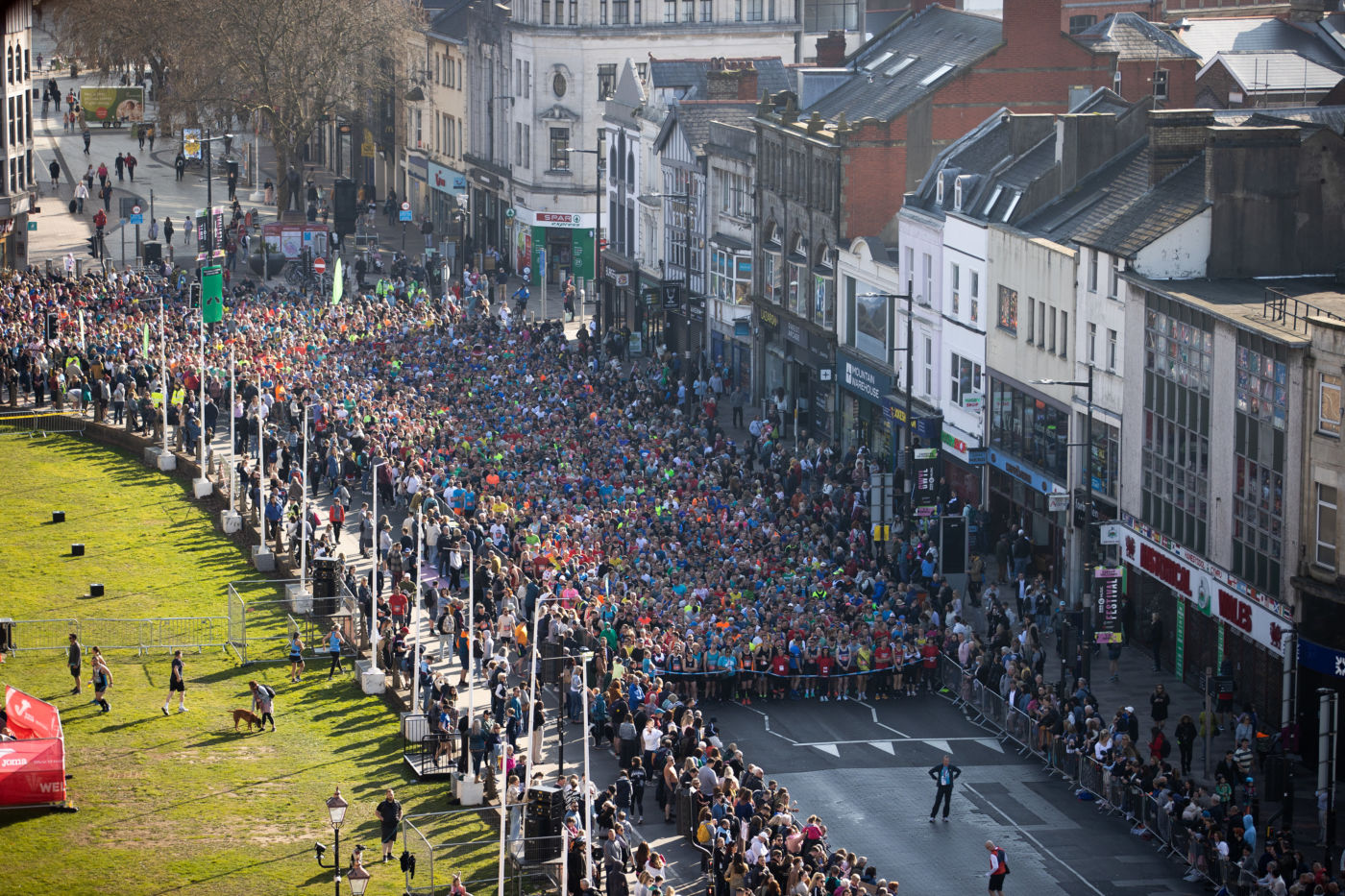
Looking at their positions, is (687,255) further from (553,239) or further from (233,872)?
(233,872)

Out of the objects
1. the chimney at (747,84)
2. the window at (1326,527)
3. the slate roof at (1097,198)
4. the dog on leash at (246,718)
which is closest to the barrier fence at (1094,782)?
the window at (1326,527)

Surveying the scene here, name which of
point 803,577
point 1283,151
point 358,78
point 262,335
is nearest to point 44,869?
point 803,577

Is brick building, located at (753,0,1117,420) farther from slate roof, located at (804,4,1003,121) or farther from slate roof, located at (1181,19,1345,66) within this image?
slate roof, located at (1181,19,1345,66)

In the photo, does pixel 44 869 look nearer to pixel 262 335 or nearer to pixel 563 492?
pixel 563 492

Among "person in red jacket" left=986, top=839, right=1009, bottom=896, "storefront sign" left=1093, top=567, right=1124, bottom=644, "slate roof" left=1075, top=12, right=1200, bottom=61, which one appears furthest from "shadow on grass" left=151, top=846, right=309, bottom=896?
"slate roof" left=1075, top=12, right=1200, bottom=61

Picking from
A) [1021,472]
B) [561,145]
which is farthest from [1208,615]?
[561,145]

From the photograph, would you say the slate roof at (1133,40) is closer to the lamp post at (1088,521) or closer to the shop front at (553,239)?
the lamp post at (1088,521)

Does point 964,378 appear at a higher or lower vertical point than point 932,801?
higher
